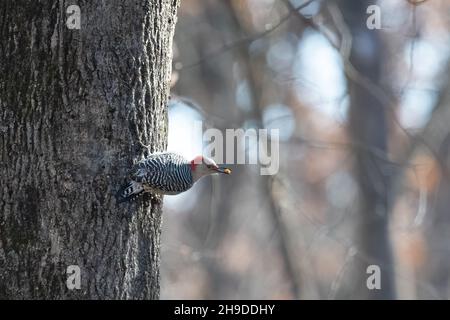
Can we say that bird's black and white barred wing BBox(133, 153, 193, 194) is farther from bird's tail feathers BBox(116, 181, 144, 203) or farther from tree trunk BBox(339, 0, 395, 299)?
tree trunk BBox(339, 0, 395, 299)

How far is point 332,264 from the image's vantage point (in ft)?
68.3

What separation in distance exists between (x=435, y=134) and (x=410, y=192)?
1.21 metres

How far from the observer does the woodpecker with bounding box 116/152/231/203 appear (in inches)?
161

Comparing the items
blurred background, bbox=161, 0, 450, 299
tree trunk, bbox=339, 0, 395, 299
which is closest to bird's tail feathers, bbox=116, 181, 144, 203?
blurred background, bbox=161, 0, 450, 299

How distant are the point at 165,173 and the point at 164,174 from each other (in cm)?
2

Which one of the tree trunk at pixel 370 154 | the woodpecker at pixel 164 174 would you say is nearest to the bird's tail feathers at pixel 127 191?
the woodpecker at pixel 164 174

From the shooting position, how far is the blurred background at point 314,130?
35.2ft

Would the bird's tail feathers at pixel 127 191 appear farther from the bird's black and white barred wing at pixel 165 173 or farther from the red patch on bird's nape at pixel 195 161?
the red patch on bird's nape at pixel 195 161

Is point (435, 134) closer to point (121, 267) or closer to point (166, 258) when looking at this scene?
point (166, 258)

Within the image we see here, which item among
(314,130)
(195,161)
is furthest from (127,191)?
(314,130)

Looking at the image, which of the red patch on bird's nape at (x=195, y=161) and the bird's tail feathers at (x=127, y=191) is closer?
the bird's tail feathers at (x=127, y=191)

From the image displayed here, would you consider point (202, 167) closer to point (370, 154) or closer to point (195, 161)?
point (195, 161)

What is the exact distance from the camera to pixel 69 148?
402 centimetres
